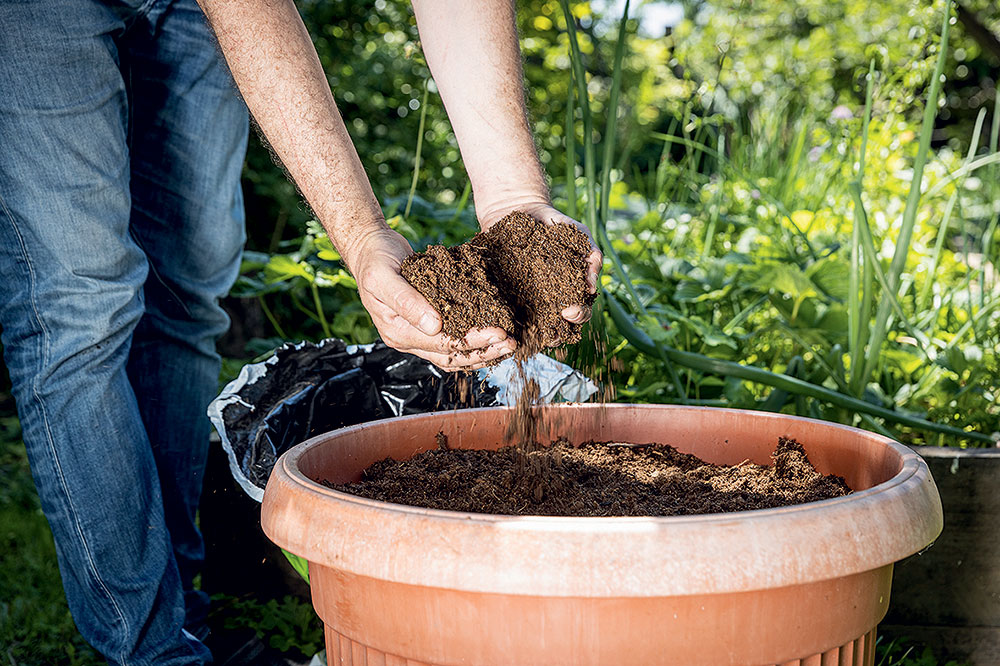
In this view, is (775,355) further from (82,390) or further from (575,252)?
(82,390)

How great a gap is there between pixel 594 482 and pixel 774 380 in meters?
0.58

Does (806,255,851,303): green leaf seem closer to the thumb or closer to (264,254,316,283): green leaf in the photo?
(264,254,316,283): green leaf

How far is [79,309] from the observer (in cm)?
129

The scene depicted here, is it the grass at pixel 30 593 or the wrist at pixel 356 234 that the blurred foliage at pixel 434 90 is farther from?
the grass at pixel 30 593

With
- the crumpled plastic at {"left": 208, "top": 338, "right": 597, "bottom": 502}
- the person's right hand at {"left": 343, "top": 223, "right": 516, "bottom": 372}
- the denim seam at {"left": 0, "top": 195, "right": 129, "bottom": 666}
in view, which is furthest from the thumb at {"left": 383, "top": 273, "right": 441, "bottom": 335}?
the denim seam at {"left": 0, "top": 195, "right": 129, "bottom": 666}

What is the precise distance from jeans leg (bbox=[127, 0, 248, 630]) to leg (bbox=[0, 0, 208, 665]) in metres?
0.19

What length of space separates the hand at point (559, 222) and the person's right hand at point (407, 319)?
96 millimetres

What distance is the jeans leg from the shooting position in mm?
1568

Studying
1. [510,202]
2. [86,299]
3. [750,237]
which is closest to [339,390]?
[86,299]

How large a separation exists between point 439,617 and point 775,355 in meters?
1.58

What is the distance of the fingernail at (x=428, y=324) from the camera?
2.97 feet

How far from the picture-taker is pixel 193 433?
1.70 metres

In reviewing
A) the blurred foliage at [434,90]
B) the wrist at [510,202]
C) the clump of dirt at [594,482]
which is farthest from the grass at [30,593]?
the blurred foliage at [434,90]

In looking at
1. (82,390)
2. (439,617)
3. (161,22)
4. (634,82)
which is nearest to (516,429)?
(439,617)
